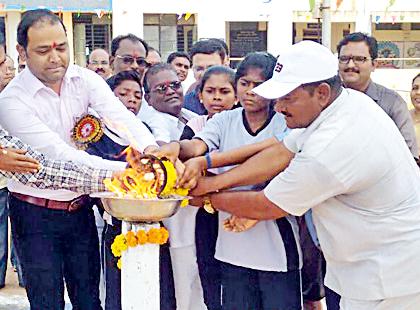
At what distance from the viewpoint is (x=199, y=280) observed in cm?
368

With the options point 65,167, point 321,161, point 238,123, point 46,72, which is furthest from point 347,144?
point 46,72

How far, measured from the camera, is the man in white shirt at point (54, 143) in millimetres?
2973

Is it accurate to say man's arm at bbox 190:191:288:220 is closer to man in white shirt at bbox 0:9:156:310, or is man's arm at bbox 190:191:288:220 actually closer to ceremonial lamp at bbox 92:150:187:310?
ceremonial lamp at bbox 92:150:187:310

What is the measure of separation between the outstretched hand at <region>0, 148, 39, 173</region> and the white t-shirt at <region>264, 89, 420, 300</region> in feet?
3.49

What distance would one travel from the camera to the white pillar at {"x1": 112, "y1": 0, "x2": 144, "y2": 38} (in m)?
20.6

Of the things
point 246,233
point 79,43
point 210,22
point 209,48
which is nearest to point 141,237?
point 246,233

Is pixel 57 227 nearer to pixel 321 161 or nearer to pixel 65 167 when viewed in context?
pixel 65 167

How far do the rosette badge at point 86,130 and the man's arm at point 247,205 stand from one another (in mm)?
733

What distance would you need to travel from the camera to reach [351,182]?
234 centimetres

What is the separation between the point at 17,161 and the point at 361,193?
1.48 meters

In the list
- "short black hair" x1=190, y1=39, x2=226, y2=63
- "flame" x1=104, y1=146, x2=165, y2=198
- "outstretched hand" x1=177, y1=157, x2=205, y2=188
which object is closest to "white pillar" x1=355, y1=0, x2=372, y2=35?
"short black hair" x1=190, y1=39, x2=226, y2=63

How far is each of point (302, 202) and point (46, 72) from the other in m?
1.40

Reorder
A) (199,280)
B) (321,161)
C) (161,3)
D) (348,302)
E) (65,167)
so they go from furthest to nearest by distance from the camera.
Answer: (161,3) < (199,280) < (65,167) < (348,302) < (321,161)

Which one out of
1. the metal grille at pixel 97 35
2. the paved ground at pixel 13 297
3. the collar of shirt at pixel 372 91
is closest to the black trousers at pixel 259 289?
the collar of shirt at pixel 372 91
